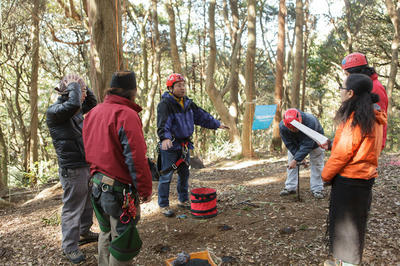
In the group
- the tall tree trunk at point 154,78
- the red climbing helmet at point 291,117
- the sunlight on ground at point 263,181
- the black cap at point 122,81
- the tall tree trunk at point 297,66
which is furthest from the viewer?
the tall tree trunk at point 154,78

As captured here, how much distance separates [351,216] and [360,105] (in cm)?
97

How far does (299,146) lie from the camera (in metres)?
4.91

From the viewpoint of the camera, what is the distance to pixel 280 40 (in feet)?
37.3

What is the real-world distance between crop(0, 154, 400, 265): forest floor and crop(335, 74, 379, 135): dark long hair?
1389mm

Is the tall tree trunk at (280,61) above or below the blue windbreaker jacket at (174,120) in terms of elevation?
above

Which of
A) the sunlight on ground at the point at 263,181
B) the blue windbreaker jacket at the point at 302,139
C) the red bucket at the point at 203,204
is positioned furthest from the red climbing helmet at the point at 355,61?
the sunlight on ground at the point at 263,181

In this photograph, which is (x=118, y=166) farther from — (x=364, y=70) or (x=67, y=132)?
(x=364, y=70)

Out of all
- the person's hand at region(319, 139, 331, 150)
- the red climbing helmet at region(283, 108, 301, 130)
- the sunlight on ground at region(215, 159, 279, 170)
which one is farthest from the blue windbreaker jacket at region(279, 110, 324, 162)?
the sunlight on ground at region(215, 159, 279, 170)

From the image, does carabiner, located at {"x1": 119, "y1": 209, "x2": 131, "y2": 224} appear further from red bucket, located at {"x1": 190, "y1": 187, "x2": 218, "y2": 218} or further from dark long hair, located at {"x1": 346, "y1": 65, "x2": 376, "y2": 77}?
dark long hair, located at {"x1": 346, "y1": 65, "x2": 376, "y2": 77}

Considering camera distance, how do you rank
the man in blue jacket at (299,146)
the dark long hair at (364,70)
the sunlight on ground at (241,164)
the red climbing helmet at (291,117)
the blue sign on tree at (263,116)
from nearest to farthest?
the dark long hair at (364,70) < the red climbing helmet at (291,117) < the man in blue jacket at (299,146) < the blue sign on tree at (263,116) < the sunlight on ground at (241,164)

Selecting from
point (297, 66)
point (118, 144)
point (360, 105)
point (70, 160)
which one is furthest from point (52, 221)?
point (297, 66)

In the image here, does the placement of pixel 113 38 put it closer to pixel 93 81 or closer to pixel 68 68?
pixel 93 81

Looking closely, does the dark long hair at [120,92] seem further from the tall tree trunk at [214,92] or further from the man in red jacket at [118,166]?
the tall tree trunk at [214,92]

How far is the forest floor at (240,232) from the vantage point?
10.9 ft
